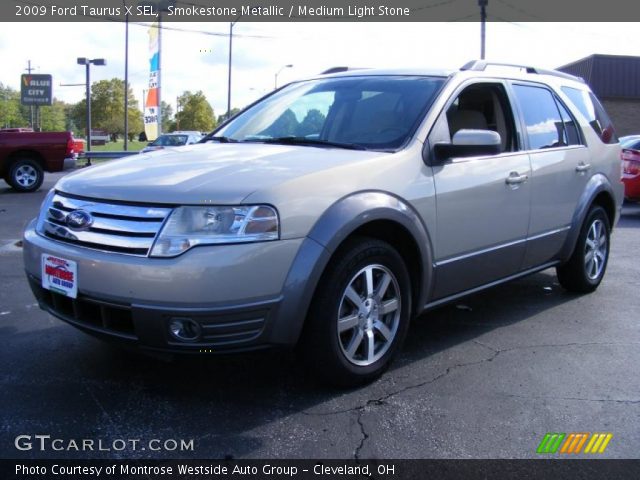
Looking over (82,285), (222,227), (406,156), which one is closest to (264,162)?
(222,227)

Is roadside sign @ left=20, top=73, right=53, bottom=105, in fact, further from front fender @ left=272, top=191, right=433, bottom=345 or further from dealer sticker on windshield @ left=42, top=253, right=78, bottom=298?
front fender @ left=272, top=191, right=433, bottom=345

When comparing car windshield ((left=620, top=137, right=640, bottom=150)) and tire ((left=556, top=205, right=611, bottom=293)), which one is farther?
car windshield ((left=620, top=137, right=640, bottom=150))

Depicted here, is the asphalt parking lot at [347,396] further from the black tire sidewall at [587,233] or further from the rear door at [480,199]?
the black tire sidewall at [587,233]

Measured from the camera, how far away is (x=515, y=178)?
4.27m

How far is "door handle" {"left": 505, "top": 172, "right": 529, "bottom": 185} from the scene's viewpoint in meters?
4.21

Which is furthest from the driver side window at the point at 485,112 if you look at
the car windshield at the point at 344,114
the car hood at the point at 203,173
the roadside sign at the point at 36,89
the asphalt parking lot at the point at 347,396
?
the roadside sign at the point at 36,89

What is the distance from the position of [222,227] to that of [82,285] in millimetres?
743

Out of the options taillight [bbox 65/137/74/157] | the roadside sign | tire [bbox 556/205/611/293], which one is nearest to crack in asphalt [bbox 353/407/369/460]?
tire [bbox 556/205/611/293]

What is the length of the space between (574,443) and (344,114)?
235cm

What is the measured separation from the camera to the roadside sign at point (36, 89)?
3900cm

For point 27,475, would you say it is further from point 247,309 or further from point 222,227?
point 222,227

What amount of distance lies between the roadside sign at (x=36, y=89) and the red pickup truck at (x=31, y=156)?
27.3m

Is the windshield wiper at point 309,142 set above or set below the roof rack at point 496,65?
below

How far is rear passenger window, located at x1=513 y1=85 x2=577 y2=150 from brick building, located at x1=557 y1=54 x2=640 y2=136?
2719cm
